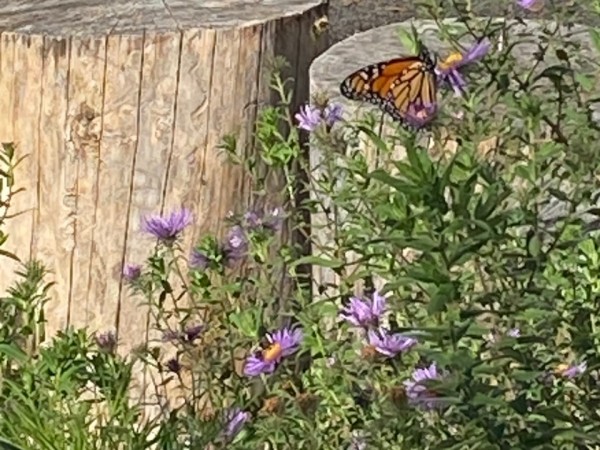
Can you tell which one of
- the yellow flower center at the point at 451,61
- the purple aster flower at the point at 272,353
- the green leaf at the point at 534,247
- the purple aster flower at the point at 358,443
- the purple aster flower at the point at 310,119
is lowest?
the purple aster flower at the point at 358,443

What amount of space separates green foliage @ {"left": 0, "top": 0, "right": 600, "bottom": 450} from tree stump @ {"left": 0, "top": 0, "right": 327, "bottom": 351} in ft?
0.62

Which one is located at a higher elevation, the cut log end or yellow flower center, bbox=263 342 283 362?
the cut log end

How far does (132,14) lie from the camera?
3479 mm

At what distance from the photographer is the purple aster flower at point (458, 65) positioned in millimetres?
2334

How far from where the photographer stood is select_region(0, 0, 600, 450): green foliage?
6.09 feet

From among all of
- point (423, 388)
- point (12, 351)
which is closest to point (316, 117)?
point (12, 351)

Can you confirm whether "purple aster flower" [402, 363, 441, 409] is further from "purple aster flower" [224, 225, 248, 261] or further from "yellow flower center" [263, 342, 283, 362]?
"purple aster flower" [224, 225, 248, 261]

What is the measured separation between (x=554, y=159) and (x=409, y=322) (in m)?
0.30

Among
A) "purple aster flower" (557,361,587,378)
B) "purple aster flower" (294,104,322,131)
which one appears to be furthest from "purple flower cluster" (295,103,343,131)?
"purple aster flower" (557,361,587,378)

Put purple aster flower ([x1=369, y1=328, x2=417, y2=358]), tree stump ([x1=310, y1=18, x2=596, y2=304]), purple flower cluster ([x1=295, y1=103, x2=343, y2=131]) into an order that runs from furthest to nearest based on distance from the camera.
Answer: tree stump ([x1=310, y1=18, x2=596, y2=304]), purple flower cluster ([x1=295, y1=103, x2=343, y2=131]), purple aster flower ([x1=369, y1=328, x2=417, y2=358])

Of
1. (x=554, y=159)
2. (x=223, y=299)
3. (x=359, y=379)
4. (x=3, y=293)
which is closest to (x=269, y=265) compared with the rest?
(x=223, y=299)

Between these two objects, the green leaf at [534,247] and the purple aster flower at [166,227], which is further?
the purple aster flower at [166,227]

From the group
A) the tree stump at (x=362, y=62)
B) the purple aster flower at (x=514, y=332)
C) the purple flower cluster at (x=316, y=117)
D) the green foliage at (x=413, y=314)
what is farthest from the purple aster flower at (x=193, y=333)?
the purple aster flower at (x=514, y=332)

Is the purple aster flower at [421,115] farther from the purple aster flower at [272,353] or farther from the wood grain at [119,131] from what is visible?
Answer: the wood grain at [119,131]
